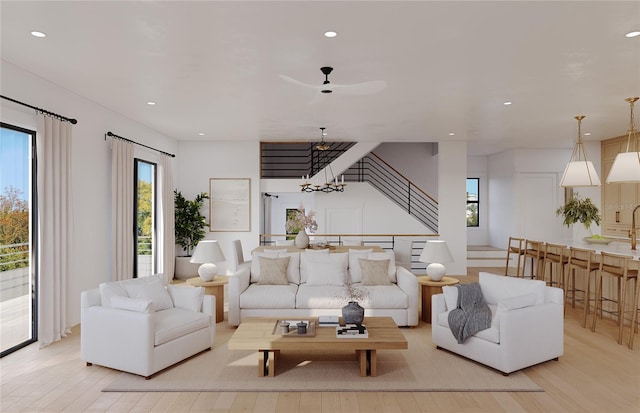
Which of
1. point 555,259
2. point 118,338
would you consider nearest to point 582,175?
point 555,259

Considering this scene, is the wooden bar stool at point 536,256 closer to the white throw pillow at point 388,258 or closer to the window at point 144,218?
the white throw pillow at point 388,258

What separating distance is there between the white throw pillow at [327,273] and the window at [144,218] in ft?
10.8

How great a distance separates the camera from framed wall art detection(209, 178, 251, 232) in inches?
381

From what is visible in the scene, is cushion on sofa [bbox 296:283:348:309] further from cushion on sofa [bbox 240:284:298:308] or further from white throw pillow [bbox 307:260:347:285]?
white throw pillow [bbox 307:260:347:285]

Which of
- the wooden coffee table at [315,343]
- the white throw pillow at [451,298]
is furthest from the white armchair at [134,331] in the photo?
the white throw pillow at [451,298]

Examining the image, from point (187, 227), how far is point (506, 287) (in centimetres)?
681

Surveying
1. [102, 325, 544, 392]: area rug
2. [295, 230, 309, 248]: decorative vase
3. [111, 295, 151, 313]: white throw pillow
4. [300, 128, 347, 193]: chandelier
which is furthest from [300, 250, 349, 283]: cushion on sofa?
[300, 128, 347, 193]: chandelier

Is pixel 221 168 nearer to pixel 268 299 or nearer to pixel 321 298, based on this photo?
pixel 268 299

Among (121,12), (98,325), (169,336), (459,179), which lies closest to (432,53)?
(121,12)

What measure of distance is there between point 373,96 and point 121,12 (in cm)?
341

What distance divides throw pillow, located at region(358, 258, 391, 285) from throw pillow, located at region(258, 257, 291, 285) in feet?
3.63

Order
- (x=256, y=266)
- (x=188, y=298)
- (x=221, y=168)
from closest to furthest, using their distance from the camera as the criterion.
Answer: (x=188, y=298) → (x=256, y=266) → (x=221, y=168)

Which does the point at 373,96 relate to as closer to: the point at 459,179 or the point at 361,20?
the point at 361,20

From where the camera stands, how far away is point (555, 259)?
262 inches
